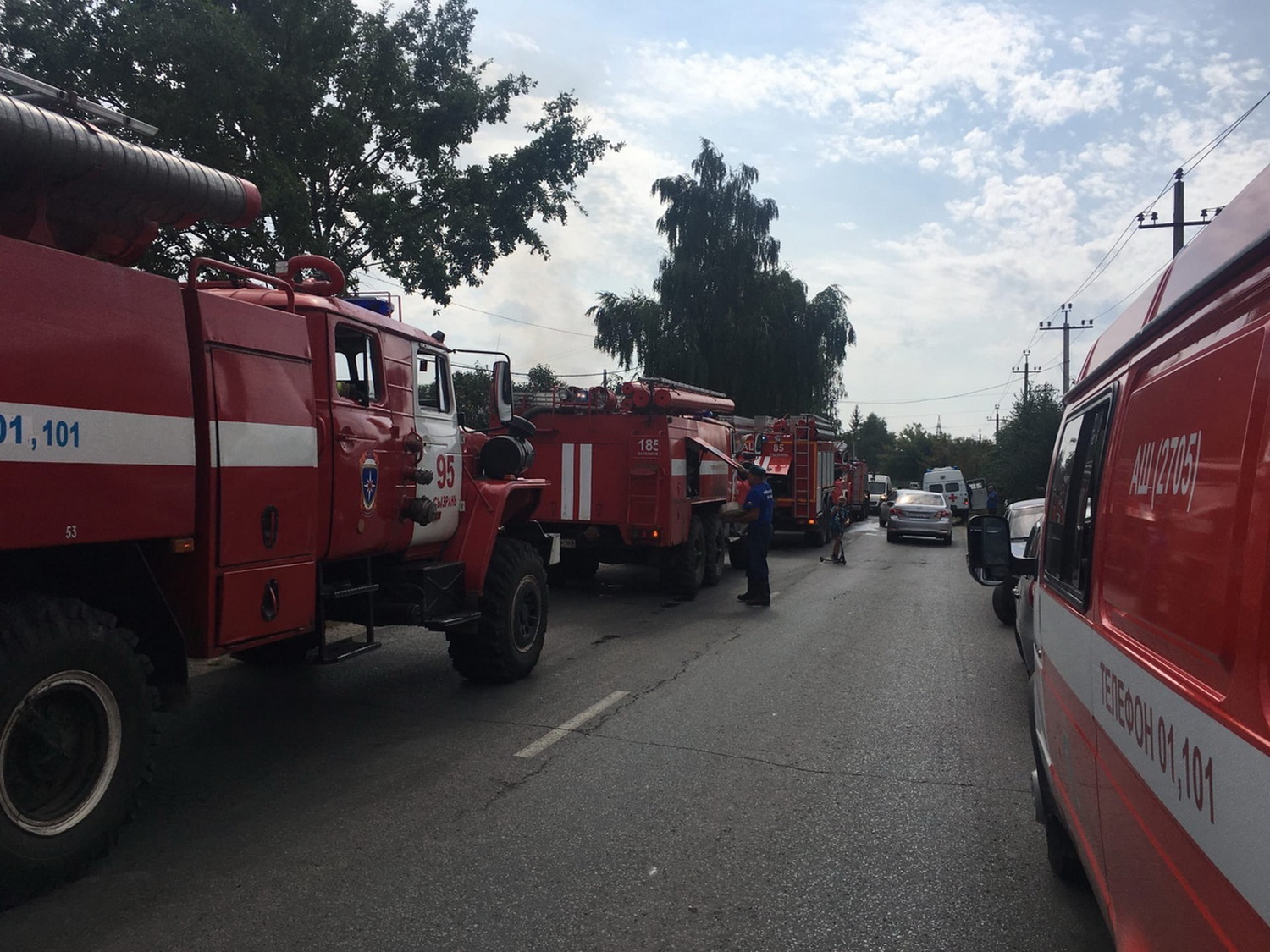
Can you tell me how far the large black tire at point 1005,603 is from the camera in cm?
1016

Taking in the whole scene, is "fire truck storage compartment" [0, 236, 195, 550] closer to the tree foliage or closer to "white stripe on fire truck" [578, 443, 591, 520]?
"white stripe on fire truck" [578, 443, 591, 520]

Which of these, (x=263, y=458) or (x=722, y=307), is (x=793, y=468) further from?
(x=263, y=458)

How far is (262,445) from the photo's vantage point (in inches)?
180

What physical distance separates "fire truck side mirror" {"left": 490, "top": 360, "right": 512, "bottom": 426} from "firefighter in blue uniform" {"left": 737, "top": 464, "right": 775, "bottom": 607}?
5595 mm

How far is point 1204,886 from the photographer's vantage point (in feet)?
4.97

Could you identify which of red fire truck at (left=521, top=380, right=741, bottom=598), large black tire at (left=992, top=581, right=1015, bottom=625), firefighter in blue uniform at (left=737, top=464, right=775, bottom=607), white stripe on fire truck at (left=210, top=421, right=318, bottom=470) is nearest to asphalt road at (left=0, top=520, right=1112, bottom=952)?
white stripe on fire truck at (left=210, top=421, right=318, bottom=470)

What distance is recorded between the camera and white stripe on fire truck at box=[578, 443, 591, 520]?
1216cm

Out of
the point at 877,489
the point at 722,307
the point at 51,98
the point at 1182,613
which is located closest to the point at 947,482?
the point at 877,489

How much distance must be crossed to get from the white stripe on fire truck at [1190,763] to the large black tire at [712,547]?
1095 centimetres

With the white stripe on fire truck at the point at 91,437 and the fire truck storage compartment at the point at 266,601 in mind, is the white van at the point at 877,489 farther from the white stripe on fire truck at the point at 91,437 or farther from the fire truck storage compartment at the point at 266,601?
the white stripe on fire truck at the point at 91,437

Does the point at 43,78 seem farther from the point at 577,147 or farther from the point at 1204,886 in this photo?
the point at 1204,886

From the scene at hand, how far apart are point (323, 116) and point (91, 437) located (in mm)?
9483

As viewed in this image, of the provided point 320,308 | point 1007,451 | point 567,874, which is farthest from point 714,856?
point 1007,451

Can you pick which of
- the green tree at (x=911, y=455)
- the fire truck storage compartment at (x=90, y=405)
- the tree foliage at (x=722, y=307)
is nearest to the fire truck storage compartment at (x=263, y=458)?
the fire truck storage compartment at (x=90, y=405)
